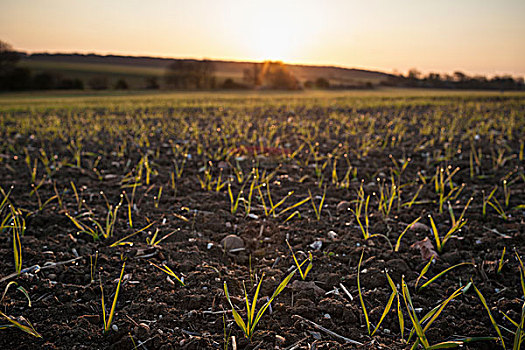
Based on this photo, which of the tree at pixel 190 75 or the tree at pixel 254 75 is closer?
the tree at pixel 254 75

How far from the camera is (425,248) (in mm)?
2201

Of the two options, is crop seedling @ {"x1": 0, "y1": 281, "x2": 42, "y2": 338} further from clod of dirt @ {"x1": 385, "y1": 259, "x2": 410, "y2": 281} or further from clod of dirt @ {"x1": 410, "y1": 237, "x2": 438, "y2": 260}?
clod of dirt @ {"x1": 410, "y1": 237, "x2": 438, "y2": 260}

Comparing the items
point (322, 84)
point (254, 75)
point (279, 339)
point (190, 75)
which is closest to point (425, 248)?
point (279, 339)

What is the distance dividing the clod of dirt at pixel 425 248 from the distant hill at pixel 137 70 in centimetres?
5053

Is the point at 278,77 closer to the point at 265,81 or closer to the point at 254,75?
the point at 265,81

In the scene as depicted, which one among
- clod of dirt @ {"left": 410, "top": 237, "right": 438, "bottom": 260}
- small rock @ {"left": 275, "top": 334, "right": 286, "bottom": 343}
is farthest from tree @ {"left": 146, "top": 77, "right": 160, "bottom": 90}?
small rock @ {"left": 275, "top": 334, "right": 286, "bottom": 343}

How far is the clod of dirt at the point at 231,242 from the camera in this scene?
90.6 inches

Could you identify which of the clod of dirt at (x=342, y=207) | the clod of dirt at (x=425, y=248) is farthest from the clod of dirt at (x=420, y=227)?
the clod of dirt at (x=342, y=207)

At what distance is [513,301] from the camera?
174cm

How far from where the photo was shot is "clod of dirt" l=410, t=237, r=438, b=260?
2149 mm

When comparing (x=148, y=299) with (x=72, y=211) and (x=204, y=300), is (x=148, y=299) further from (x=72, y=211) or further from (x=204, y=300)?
(x=72, y=211)

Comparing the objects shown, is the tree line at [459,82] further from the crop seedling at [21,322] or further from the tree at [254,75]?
the crop seedling at [21,322]

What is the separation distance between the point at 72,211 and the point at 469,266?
2877 millimetres

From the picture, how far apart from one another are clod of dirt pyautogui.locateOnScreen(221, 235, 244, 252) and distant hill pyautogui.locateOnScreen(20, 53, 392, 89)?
50572mm
